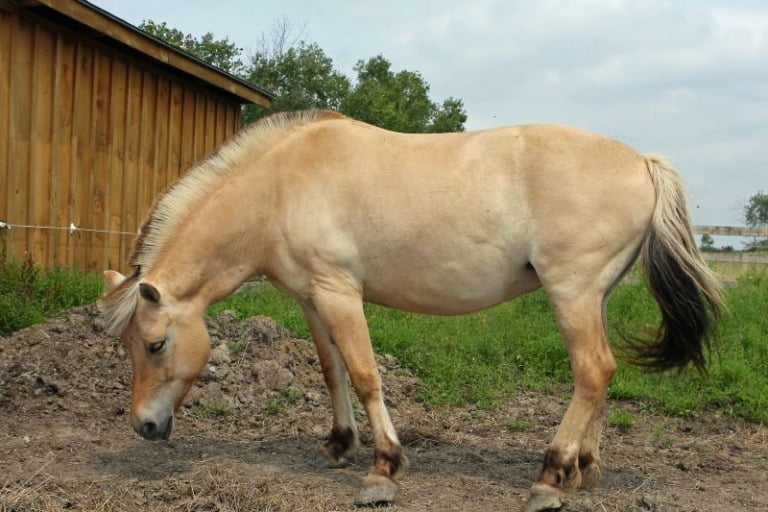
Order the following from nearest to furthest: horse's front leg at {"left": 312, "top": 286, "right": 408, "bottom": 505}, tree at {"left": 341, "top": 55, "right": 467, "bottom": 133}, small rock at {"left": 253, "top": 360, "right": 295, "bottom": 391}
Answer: horse's front leg at {"left": 312, "top": 286, "right": 408, "bottom": 505} → small rock at {"left": 253, "top": 360, "right": 295, "bottom": 391} → tree at {"left": 341, "top": 55, "right": 467, "bottom": 133}

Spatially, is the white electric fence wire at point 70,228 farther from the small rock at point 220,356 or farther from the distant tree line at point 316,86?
the distant tree line at point 316,86

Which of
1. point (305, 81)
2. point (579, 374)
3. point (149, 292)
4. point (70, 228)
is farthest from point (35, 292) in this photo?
point (305, 81)

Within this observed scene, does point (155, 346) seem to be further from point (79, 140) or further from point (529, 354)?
point (79, 140)

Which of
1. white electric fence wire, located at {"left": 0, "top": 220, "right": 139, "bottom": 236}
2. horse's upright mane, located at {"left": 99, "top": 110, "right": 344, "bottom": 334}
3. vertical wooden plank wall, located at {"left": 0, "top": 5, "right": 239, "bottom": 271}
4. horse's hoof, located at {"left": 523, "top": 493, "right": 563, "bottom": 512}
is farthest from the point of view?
vertical wooden plank wall, located at {"left": 0, "top": 5, "right": 239, "bottom": 271}

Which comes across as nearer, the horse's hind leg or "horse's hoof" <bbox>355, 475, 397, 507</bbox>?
"horse's hoof" <bbox>355, 475, 397, 507</bbox>

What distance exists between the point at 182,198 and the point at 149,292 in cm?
70

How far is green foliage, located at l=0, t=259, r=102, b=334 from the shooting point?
704cm

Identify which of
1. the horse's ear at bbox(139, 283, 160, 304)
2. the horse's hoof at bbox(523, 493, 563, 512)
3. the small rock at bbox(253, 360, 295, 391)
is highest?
the horse's ear at bbox(139, 283, 160, 304)

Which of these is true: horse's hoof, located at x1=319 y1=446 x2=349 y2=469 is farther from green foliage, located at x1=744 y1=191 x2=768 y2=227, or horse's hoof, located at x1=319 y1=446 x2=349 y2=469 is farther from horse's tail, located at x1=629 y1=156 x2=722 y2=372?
green foliage, located at x1=744 y1=191 x2=768 y2=227

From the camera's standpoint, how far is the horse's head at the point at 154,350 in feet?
14.9

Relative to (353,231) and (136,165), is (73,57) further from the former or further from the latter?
(353,231)

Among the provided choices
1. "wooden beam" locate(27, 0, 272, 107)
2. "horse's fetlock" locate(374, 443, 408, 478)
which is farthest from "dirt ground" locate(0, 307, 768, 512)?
"wooden beam" locate(27, 0, 272, 107)

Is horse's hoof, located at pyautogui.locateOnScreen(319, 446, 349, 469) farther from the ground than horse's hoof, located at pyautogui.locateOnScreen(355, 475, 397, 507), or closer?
closer

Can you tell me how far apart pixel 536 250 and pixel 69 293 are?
16.9ft
